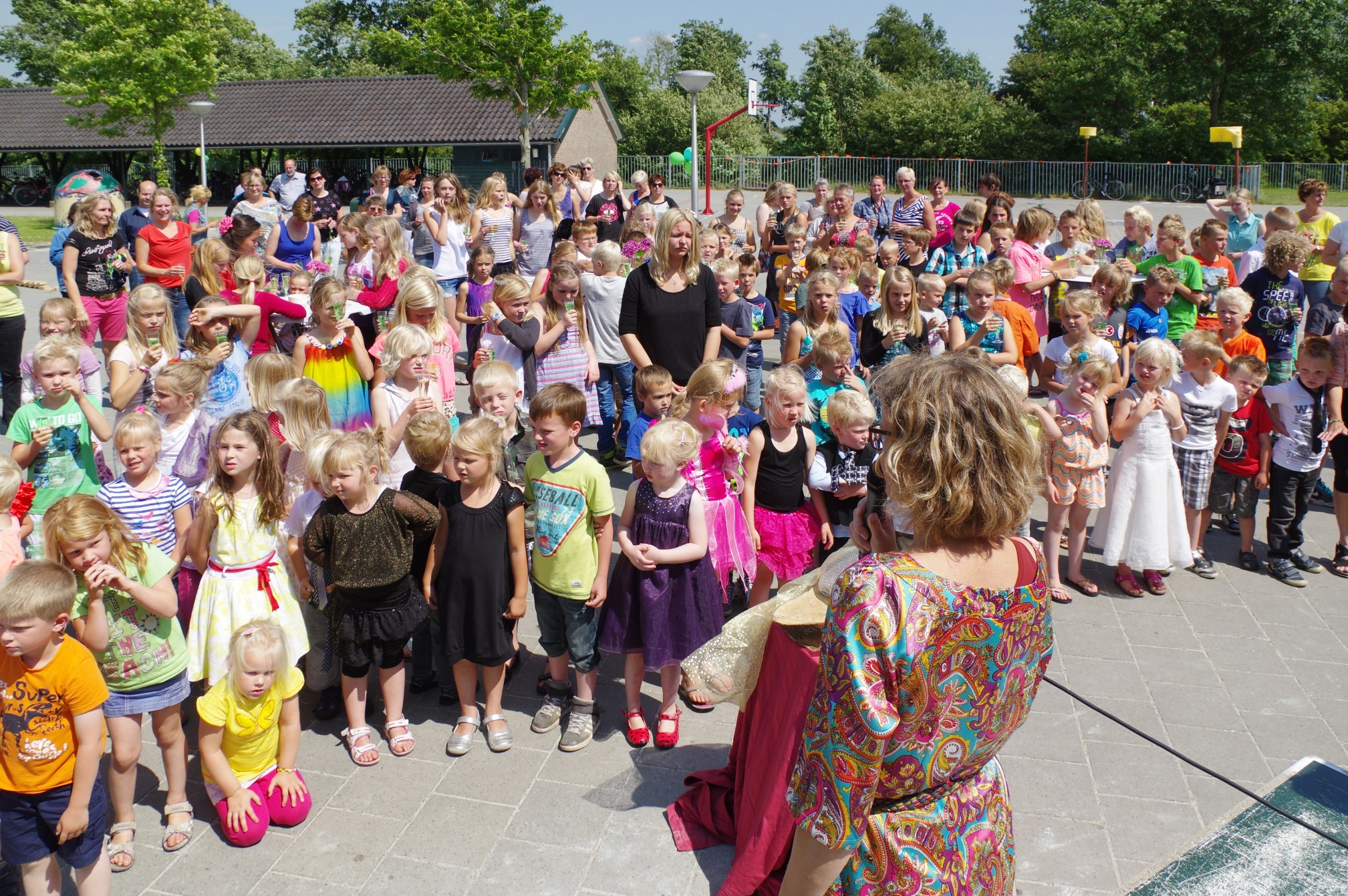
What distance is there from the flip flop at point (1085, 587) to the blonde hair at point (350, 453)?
162 inches

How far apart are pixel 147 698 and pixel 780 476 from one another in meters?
2.88

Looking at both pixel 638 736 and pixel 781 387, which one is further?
pixel 781 387

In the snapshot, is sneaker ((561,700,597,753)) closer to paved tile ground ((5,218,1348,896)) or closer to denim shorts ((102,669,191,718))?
paved tile ground ((5,218,1348,896))

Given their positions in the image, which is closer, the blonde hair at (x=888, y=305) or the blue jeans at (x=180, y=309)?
the blonde hair at (x=888, y=305)

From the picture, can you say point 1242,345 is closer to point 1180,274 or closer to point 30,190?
point 1180,274

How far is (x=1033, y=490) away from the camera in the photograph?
2.16m

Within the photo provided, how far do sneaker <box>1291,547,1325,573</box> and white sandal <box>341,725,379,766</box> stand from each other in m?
5.48

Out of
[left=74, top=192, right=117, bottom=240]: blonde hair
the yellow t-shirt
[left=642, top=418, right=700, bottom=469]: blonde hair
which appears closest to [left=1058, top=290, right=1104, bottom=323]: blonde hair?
[left=642, top=418, right=700, bottom=469]: blonde hair

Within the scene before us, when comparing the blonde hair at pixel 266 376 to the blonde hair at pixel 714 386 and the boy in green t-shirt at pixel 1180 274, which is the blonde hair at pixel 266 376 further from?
the boy in green t-shirt at pixel 1180 274

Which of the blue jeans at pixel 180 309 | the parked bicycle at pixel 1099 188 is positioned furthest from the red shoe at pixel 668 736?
the parked bicycle at pixel 1099 188

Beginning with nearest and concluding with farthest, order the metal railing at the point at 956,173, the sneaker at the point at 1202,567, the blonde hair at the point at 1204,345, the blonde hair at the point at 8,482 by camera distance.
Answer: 1. the blonde hair at the point at 8,482
2. the blonde hair at the point at 1204,345
3. the sneaker at the point at 1202,567
4. the metal railing at the point at 956,173

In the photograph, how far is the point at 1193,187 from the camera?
36031 millimetres

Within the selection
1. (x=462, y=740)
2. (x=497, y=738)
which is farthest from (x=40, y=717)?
(x=497, y=738)

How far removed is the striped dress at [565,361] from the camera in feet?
24.3
